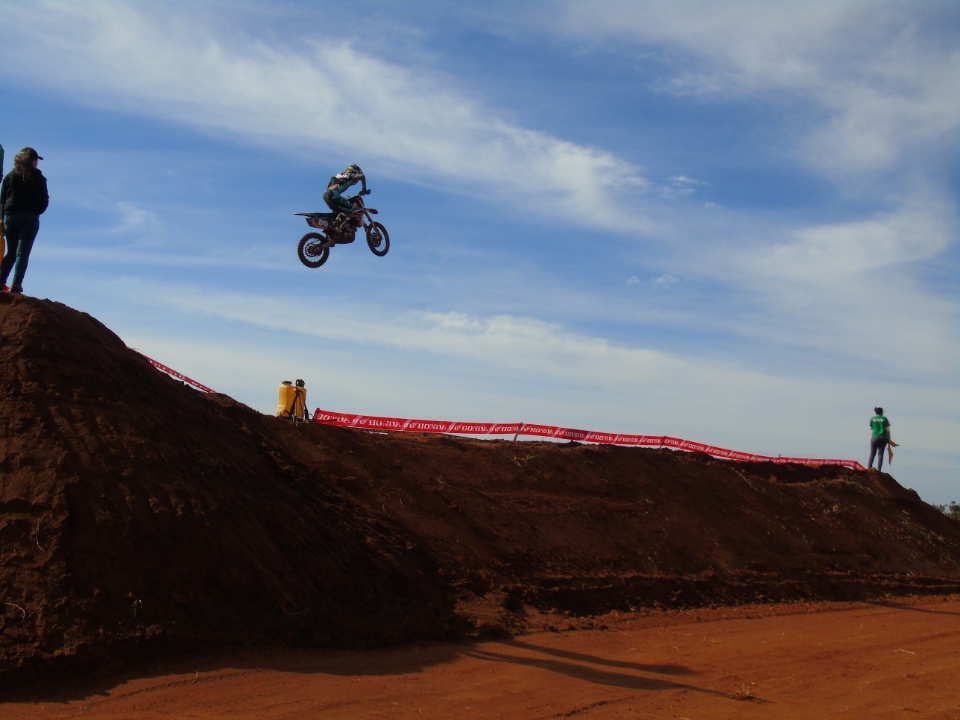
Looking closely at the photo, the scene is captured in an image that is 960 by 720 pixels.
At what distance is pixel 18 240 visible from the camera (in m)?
11.0

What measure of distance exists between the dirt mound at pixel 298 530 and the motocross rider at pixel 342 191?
147 inches

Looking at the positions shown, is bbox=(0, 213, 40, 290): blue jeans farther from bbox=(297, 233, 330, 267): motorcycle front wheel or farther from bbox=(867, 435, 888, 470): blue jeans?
bbox=(867, 435, 888, 470): blue jeans

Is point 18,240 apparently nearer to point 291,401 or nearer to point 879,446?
point 291,401

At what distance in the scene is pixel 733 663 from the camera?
459 inches

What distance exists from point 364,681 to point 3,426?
483cm

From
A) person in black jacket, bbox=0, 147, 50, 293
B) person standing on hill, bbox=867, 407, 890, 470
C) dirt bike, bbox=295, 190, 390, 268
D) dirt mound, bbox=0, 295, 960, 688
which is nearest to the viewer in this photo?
dirt mound, bbox=0, 295, 960, 688

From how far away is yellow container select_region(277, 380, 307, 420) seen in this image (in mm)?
16016

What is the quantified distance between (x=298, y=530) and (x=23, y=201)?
528 cm

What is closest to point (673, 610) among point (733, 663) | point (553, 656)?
point (733, 663)

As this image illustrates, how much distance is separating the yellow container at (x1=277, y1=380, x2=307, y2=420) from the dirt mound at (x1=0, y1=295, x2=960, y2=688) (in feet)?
3.24

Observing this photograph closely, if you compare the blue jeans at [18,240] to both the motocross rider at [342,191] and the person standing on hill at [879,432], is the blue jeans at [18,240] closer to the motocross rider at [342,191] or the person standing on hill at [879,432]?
the motocross rider at [342,191]

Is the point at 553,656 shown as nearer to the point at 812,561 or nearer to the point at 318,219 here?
the point at 318,219

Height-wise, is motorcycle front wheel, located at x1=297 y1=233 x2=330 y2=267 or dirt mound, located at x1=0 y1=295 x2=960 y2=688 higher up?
motorcycle front wheel, located at x1=297 y1=233 x2=330 y2=267

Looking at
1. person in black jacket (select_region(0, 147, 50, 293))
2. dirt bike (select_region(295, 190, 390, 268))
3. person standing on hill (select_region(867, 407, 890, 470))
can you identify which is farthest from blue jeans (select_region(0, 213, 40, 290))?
person standing on hill (select_region(867, 407, 890, 470))
